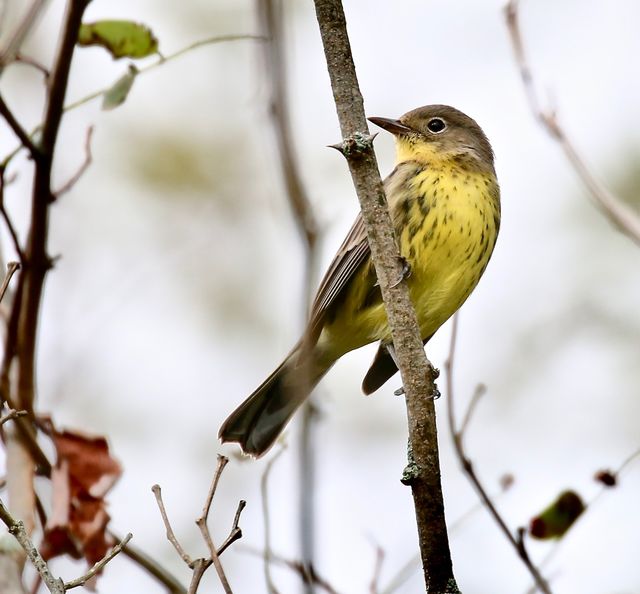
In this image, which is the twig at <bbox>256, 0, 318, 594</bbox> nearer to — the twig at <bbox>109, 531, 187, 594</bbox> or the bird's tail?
the twig at <bbox>109, 531, 187, 594</bbox>

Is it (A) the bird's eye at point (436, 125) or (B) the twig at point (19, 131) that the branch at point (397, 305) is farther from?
(A) the bird's eye at point (436, 125)

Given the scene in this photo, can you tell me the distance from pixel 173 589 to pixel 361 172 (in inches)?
57.5

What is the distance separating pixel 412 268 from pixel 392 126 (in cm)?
122

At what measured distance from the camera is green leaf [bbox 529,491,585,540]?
4246 millimetres

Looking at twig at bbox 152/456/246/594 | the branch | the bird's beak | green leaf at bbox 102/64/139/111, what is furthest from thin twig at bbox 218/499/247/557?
the bird's beak

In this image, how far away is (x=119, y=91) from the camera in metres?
4.48

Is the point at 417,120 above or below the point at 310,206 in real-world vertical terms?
above

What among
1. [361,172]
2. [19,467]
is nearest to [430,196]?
[361,172]

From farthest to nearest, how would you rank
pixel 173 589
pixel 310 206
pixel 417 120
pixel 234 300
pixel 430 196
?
pixel 234 300 → pixel 417 120 → pixel 430 196 → pixel 173 589 → pixel 310 206

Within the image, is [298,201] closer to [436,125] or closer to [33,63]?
[33,63]

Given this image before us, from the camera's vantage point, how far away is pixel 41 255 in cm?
394

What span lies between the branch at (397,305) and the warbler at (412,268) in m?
1.95

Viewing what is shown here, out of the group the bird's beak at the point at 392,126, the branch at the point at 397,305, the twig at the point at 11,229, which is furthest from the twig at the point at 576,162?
the bird's beak at the point at 392,126

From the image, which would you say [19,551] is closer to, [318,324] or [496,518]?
[496,518]
